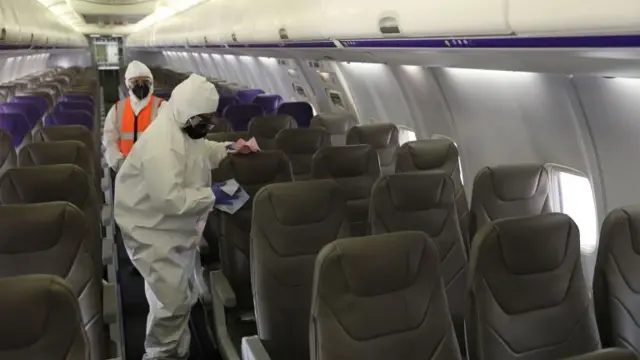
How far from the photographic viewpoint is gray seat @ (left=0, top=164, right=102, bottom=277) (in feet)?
13.4

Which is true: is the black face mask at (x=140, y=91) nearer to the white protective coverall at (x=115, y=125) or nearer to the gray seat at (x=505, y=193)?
the white protective coverall at (x=115, y=125)

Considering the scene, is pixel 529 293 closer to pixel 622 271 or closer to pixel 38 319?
pixel 622 271

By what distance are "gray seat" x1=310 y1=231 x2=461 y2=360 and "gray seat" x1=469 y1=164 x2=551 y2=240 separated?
1658mm

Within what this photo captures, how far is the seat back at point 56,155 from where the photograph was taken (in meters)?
5.29

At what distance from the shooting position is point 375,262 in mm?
2807

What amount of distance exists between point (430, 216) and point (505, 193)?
704 mm

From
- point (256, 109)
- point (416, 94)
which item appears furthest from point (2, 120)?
point (416, 94)

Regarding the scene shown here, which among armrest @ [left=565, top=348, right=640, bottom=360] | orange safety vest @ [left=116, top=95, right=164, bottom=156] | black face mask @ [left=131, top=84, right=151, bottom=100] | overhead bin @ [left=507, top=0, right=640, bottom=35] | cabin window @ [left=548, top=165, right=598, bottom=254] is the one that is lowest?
armrest @ [left=565, top=348, right=640, bottom=360]

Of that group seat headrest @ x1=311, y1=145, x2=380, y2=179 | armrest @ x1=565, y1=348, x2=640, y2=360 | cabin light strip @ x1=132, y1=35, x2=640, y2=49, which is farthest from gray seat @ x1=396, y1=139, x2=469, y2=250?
armrest @ x1=565, y1=348, x2=640, y2=360

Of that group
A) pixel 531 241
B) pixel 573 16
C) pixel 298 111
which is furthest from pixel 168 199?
pixel 298 111

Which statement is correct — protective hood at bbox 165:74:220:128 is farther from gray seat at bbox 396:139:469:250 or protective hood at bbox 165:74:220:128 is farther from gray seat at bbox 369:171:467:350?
gray seat at bbox 396:139:469:250

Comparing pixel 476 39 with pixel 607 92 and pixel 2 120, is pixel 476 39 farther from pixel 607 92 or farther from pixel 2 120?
pixel 2 120

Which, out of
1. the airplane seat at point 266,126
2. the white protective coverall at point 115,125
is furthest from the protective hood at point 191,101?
the airplane seat at point 266,126

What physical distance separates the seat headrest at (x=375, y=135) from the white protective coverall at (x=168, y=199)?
7.25ft
